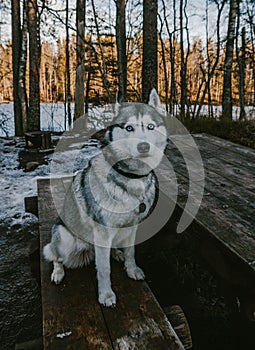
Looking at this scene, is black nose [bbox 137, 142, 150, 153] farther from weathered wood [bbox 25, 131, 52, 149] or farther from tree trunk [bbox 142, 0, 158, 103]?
weathered wood [bbox 25, 131, 52, 149]

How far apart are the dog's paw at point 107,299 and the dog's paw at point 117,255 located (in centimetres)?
46

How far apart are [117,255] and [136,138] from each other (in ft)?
2.73

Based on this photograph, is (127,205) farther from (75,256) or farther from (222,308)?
(222,308)

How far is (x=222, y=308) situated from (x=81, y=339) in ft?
5.43

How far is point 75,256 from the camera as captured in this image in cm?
182

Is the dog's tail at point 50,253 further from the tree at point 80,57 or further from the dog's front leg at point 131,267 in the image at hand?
the tree at point 80,57

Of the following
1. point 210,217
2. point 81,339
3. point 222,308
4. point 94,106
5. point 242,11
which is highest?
point 242,11

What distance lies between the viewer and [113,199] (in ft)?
5.28

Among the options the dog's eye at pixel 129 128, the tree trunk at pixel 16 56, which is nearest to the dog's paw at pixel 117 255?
the dog's eye at pixel 129 128

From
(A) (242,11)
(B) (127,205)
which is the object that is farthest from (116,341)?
(A) (242,11)

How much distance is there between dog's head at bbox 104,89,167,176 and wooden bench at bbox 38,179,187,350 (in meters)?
0.70

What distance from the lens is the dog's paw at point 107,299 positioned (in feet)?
4.80

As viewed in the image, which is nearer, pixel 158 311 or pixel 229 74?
pixel 158 311

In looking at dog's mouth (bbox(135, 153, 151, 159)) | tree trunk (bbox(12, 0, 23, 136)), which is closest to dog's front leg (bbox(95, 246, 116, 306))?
dog's mouth (bbox(135, 153, 151, 159))
